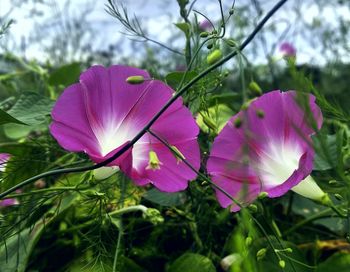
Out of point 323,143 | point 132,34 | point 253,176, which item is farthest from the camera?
point 132,34

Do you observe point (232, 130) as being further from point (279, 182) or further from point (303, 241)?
point (303, 241)

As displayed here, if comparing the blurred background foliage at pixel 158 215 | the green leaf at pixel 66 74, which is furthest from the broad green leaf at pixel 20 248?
the green leaf at pixel 66 74

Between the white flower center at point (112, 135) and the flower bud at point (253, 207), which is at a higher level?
the white flower center at point (112, 135)

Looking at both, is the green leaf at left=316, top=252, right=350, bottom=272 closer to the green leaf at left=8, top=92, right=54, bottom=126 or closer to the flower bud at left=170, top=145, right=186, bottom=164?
the flower bud at left=170, top=145, right=186, bottom=164

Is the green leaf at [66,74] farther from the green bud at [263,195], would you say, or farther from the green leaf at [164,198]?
the green bud at [263,195]

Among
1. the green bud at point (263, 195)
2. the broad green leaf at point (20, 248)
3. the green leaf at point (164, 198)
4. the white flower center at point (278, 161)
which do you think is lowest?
the broad green leaf at point (20, 248)

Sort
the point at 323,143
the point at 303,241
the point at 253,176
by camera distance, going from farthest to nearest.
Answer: the point at 303,241 → the point at 253,176 → the point at 323,143

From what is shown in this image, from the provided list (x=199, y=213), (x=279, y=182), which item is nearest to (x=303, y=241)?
(x=199, y=213)
